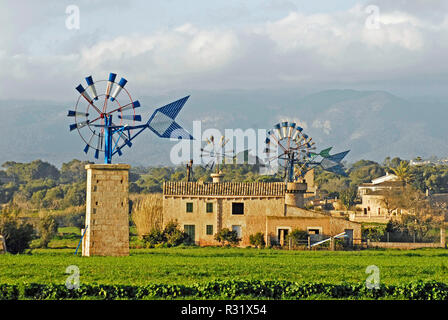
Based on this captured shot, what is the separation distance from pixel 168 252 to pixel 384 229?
18956 millimetres

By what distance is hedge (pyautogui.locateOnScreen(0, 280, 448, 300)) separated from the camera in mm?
24609

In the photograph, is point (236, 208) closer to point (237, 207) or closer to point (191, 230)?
point (237, 207)

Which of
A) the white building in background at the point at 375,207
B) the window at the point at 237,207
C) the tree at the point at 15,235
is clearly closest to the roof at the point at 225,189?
the window at the point at 237,207

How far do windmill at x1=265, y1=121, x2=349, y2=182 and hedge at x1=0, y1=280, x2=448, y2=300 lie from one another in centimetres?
4030

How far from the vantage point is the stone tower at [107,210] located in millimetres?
38406

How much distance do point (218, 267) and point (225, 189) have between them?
1919cm

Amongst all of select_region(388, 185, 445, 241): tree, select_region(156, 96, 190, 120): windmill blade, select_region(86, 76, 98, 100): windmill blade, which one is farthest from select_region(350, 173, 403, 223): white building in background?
select_region(86, 76, 98, 100): windmill blade

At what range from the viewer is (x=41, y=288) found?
24703 millimetres

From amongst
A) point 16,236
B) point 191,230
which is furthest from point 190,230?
point 16,236

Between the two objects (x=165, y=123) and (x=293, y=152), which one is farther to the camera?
(x=293, y=152)

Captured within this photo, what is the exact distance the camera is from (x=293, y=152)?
67.2 meters
